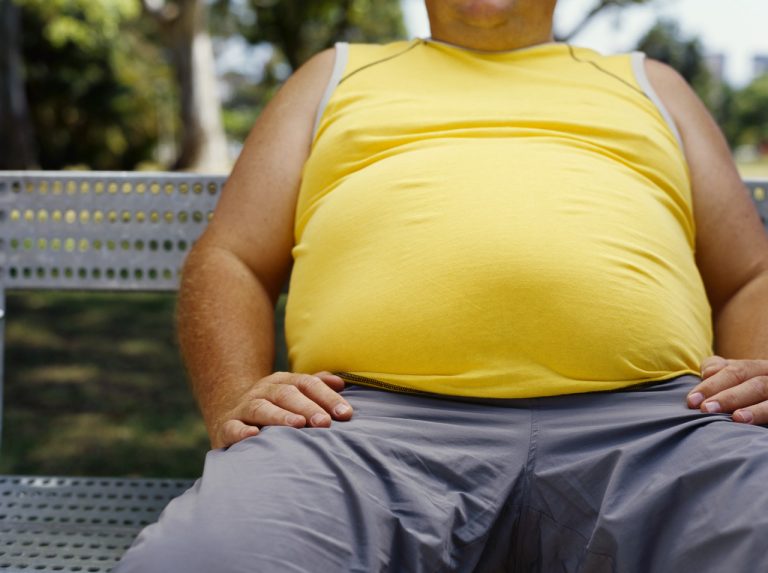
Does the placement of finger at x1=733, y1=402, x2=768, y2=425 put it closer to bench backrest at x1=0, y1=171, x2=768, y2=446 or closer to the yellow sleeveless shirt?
the yellow sleeveless shirt

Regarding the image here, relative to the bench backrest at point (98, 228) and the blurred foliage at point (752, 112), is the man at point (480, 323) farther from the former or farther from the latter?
the blurred foliage at point (752, 112)

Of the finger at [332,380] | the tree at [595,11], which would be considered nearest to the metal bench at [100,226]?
the finger at [332,380]

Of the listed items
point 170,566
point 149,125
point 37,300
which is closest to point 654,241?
point 170,566

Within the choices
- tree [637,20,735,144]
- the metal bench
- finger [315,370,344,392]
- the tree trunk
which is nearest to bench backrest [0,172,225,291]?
the metal bench

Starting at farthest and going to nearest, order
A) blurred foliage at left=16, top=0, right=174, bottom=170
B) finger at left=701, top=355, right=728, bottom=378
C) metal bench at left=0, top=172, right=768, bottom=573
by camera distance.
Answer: blurred foliage at left=16, top=0, right=174, bottom=170
metal bench at left=0, top=172, right=768, bottom=573
finger at left=701, top=355, right=728, bottom=378

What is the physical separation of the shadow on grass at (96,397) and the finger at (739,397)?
2.39m

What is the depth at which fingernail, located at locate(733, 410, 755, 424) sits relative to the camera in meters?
1.62

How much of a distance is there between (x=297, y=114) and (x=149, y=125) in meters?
27.1

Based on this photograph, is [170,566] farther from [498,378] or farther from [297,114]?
[297,114]

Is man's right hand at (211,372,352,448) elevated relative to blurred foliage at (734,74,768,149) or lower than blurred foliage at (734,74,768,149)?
elevated

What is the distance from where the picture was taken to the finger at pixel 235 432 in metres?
1.59

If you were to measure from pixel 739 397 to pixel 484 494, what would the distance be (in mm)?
469

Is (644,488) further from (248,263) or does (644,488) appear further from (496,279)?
(248,263)

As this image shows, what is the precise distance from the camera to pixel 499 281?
70.9 inches
